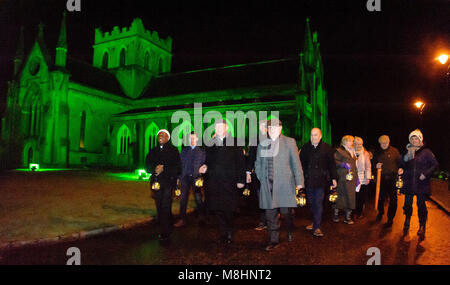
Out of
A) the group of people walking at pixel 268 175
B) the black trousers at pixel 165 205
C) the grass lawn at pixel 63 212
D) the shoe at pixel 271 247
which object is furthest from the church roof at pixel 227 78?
the shoe at pixel 271 247

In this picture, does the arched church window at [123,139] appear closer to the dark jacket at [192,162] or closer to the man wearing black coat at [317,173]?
the dark jacket at [192,162]

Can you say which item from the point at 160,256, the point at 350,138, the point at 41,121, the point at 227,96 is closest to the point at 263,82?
the point at 227,96

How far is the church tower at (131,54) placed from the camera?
39344 mm

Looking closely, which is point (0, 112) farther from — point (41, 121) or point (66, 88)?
point (66, 88)

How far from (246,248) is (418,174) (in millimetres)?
3494

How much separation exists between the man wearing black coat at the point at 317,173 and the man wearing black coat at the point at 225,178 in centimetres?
140

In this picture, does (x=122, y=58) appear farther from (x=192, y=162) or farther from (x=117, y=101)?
(x=192, y=162)

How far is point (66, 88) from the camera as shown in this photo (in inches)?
A: 1185

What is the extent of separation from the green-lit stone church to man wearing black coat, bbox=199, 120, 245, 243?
20222mm

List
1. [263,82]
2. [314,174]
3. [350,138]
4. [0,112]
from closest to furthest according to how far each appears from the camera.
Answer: [314,174] < [350,138] < [263,82] < [0,112]

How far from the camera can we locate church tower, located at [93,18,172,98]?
129 ft

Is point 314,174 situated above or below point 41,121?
below

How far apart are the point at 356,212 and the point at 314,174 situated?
254cm

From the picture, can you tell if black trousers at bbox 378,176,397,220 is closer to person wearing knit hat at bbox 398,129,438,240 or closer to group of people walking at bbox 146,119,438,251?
group of people walking at bbox 146,119,438,251
